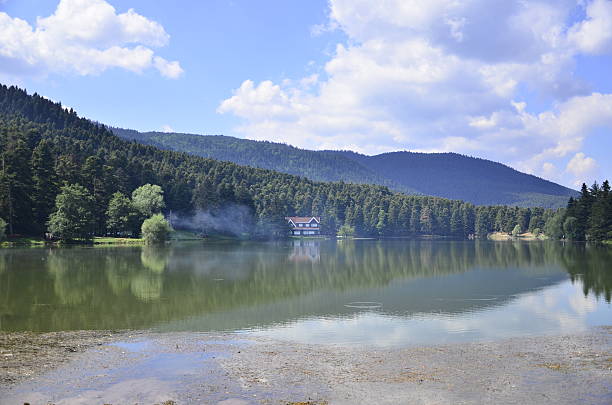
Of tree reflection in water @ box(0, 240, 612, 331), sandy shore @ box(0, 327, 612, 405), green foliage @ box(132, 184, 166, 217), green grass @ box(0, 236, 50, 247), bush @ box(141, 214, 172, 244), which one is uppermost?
green foliage @ box(132, 184, 166, 217)

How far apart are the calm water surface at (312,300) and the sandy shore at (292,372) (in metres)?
2.73

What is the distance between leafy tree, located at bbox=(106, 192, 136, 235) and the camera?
4476 inches

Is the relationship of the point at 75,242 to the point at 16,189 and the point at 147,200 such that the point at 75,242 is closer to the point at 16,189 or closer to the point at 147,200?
the point at 16,189

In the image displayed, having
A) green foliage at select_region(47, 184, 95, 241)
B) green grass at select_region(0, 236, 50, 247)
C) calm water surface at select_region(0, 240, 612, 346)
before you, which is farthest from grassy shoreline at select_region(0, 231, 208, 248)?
calm water surface at select_region(0, 240, 612, 346)

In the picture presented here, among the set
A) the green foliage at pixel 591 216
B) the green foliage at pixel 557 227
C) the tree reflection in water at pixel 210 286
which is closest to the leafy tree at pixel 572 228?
the green foliage at pixel 591 216

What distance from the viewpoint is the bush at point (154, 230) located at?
10962cm

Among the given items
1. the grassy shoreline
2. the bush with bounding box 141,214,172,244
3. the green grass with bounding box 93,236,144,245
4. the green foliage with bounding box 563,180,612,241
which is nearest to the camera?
the grassy shoreline

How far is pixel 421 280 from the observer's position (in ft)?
167

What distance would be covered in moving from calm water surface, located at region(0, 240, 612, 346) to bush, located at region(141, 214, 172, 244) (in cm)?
4766

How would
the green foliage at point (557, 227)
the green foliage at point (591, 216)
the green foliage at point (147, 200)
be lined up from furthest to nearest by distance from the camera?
the green foliage at point (557, 227) < the green foliage at point (591, 216) < the green foliage at point (147, 200)

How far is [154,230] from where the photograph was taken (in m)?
110

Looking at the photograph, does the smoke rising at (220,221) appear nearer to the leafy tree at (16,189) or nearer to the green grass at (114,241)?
the green grass at (114,241)

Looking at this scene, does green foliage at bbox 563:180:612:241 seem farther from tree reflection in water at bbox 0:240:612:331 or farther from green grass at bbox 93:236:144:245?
green grass at bbox 93:236:144:245

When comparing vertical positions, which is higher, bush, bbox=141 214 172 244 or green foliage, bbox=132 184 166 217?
green foliage, bbox=132 184 166 217
